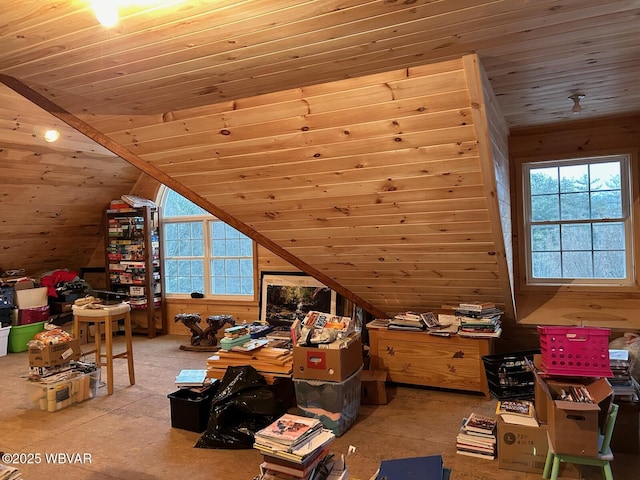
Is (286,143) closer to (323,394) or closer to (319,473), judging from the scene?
(323,394)

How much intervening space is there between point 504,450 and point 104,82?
3.09 m

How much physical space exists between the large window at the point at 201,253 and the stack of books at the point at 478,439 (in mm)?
3519

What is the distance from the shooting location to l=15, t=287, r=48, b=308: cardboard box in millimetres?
5879

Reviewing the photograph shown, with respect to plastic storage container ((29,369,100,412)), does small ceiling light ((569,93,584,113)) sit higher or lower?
higher

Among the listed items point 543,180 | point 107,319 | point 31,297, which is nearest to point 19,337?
point 31,297

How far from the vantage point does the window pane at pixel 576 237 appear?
426 centimetres

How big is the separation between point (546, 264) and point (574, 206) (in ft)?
1.88

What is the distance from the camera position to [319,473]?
6.05 ft

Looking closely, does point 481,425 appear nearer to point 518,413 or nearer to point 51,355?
point 518,413

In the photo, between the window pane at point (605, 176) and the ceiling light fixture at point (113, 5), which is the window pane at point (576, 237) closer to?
the window pane at point (605, 176)

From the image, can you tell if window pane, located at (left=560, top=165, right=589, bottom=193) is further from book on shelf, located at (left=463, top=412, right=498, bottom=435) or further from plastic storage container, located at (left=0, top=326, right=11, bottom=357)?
plastic storage container, located at (left=0, top=326, right=11, bottom=357)

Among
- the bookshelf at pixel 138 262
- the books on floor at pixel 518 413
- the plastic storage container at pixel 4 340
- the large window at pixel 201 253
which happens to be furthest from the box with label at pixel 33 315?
the books on floor at pixel 518 413

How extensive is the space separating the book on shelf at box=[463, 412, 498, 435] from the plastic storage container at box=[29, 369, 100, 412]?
119 inches

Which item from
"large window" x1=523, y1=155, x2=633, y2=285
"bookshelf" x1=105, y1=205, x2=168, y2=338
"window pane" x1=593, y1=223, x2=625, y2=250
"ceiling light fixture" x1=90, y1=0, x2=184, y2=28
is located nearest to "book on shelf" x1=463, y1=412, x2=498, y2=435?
"large window" x1=523, y1=155, x2=633, y2=285
